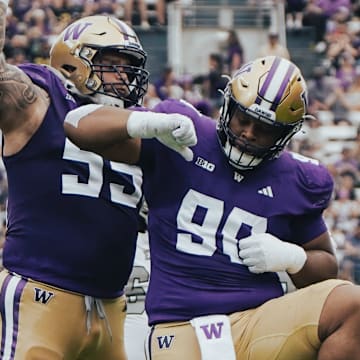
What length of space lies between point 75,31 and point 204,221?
1146mm

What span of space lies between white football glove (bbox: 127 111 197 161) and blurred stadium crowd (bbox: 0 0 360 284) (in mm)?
6715

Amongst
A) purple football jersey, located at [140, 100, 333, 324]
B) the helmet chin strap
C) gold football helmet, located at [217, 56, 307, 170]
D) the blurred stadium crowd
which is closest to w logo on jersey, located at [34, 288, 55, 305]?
purple football jersey, located at [140, 100, 333, 324]

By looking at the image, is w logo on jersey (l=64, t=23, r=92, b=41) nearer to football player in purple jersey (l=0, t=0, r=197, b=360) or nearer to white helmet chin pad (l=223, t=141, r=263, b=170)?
football player in purple jersey (l=0, t=0, r=197, b=360)

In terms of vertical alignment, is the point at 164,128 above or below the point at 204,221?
above

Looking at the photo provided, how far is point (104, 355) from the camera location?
15.1 ft

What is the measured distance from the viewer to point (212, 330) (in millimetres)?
3969

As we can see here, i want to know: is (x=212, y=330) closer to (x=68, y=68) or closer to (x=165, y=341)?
(x=165, y=341)

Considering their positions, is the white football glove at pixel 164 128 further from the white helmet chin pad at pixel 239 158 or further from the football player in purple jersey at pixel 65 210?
the football player in purple jersey at pixel 65 210

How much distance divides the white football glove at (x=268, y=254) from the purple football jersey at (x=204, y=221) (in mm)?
66

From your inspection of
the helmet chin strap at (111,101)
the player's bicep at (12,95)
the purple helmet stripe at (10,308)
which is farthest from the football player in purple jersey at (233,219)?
the purple helmet stripe at (10,308)

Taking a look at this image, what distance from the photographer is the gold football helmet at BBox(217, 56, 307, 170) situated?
159 inches

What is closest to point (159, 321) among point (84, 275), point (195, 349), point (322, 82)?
point (195, 349)

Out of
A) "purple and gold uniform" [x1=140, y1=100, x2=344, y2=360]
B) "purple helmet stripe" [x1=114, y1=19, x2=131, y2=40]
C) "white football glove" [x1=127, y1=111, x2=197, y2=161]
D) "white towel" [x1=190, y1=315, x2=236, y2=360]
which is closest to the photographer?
"white football glove" [x1=127, y1=111, x2=197, y2=161]

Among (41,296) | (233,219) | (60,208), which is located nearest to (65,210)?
(60,208)
